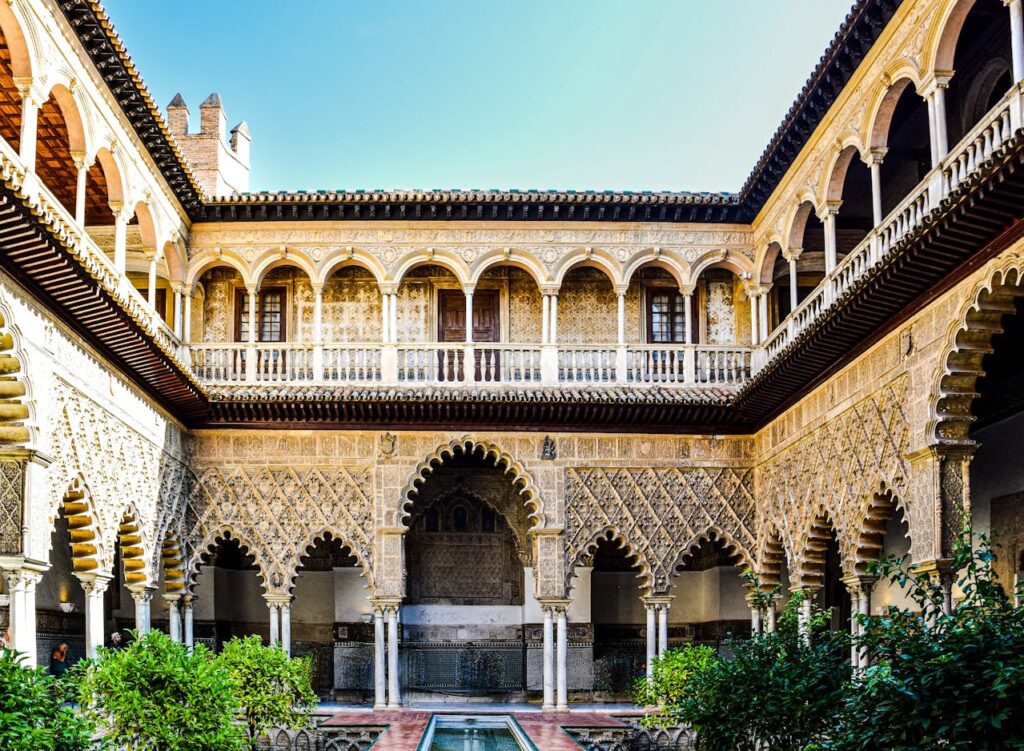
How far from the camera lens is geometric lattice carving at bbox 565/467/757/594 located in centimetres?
1627

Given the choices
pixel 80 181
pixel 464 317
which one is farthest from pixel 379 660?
pixel 80 181

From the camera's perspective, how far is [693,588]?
64.1 ft

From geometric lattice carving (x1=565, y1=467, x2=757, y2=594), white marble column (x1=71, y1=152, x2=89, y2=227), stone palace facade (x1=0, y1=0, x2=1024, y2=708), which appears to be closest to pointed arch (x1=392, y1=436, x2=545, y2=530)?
stone palace facade (x1=0, y1=0, x2=1024, y2=708)

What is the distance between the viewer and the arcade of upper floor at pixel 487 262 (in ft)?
45.0

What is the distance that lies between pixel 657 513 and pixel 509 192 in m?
4.63

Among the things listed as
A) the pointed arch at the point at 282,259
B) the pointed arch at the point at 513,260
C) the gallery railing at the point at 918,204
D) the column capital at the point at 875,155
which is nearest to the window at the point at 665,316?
the pointed arch at the point at 513,260

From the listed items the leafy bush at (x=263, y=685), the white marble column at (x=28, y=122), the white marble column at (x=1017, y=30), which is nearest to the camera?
the white marble column at (x=1017, y=30)

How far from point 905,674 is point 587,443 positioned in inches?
420

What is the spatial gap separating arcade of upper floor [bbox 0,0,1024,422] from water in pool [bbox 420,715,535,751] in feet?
14.3

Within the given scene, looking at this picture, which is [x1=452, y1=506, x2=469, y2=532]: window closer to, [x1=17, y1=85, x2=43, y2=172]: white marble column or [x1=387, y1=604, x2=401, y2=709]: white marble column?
[x1=387, y1=604, x2=401, y2=709]: white marble column

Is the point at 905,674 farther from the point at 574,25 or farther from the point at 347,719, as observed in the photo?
the point at 574,25

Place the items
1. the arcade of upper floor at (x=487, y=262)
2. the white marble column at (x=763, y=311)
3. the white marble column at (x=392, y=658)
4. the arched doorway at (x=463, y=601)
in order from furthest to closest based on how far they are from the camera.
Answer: the arched doorway at (x=463, y=601) < the white marble column at (x=763, y=311) < the white marble column at (x=392, y=658) < the arcade of upper floor at (x=487, y=262)

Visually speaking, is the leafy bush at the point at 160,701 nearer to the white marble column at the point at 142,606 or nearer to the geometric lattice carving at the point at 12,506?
the geometric lattice carving at the point at 12,506

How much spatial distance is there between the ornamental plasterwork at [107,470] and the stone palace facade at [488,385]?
0.05 metres
